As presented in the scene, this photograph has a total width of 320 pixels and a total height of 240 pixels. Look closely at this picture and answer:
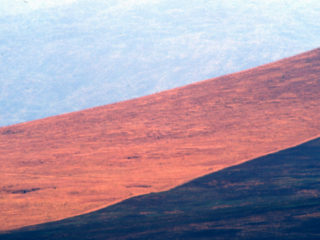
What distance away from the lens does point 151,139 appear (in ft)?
23.9

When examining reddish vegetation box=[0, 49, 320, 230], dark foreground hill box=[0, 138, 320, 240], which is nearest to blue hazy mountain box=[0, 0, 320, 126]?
reddish vegetation box=[0, 49, 320, 230]

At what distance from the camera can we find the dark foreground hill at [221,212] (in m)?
3.95

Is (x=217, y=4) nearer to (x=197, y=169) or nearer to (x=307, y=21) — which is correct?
(x=307, y=21)

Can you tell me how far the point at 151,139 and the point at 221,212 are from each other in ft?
10.1

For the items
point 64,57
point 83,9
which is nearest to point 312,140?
point 64,57

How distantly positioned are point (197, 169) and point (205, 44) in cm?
6217

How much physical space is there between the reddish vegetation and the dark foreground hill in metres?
0.34

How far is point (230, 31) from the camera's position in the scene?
222 feet

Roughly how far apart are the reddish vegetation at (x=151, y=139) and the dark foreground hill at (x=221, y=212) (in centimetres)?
34

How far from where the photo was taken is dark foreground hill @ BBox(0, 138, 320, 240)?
3.95 m

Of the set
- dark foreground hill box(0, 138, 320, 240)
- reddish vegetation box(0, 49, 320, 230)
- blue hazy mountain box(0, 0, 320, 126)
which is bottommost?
dark foreground hill box(0, 138, 320, 240)

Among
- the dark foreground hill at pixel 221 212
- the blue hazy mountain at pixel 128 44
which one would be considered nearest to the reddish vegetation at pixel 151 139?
the dark foreground hill at pixel 221 212

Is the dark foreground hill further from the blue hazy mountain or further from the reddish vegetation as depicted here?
Answer: the blue hazy mountain

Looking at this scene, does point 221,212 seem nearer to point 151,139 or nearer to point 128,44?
point 151,139
